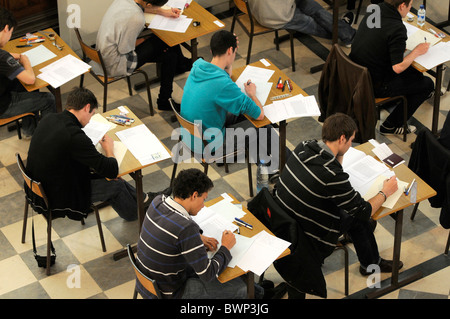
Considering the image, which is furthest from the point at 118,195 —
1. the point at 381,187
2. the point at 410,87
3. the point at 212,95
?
the point at 410,87

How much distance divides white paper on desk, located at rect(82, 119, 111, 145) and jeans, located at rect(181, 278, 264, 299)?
143 cm

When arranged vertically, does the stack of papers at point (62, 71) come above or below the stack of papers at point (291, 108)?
below

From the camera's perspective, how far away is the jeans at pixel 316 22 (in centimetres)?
742

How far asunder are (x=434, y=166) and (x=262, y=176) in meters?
1.48

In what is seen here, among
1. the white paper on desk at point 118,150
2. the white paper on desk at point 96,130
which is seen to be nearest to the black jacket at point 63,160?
the white paper on desk at point 118,150

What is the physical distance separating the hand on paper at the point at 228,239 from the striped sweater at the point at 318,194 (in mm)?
459

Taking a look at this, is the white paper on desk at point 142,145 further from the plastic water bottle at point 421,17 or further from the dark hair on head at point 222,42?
the plastic water bottle at point 421,17

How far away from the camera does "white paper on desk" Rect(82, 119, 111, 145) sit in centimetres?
542

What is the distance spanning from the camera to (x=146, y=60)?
692cm

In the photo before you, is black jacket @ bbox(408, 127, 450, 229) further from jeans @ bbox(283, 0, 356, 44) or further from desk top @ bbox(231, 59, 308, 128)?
jeans @ bbox(283, 0, 356, 44)

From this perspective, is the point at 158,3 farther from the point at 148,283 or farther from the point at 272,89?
the point at 148,283

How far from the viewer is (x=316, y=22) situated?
766 centimetres

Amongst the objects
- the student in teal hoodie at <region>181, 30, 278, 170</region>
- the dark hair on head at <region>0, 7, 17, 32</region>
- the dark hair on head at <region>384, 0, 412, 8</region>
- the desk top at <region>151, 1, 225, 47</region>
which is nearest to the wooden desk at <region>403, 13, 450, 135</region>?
the dark hair on head at <region>384, 0, 412, 8</region>

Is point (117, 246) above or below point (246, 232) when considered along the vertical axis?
below
